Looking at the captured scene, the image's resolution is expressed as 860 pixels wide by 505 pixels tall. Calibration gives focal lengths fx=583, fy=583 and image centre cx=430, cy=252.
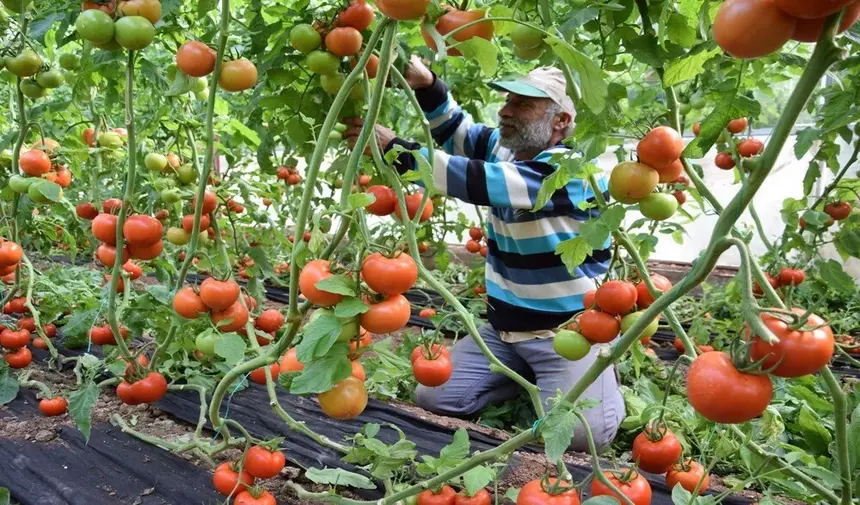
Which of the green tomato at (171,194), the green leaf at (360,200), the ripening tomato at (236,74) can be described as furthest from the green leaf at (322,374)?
the green tomato at (171,194)

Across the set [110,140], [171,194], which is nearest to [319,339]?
[171,194]

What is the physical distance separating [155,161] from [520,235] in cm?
126

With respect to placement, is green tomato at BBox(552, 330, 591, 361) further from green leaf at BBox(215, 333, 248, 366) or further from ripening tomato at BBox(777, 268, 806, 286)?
ripening tomato at BBox(777, 268, 806, 286)

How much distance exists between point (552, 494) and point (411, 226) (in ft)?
1.50

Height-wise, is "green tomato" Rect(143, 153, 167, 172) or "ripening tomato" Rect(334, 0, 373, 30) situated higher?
"ripening tomato" Rect(334, 0, 373, 30)

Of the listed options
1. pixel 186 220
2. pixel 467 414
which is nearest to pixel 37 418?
pixel 186 220

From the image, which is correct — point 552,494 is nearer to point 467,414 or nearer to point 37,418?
point 467,414

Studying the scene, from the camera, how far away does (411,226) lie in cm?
95

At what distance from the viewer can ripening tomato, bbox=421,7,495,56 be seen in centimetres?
85

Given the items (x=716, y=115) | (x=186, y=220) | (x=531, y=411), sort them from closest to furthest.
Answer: (x=716, y=115), (x=186, y=220), (x=531, y=411)

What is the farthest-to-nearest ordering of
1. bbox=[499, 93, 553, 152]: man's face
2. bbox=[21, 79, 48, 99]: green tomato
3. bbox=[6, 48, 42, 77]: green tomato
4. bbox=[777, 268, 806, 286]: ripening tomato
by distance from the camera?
bbox=[777, 268, 806, 286]: ripening tomato → bbox=[499, 93, 553, 152]: man's face → bbox=[21, 79, 48, 99]: green tomato → bbox=[6, 48, 42, 77]: green tomato

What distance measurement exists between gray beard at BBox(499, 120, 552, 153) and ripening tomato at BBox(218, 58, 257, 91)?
1287 millimetres

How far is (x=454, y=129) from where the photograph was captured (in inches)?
96.3

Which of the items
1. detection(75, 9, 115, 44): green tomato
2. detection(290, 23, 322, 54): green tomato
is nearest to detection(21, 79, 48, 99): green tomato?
detection(75, 9, 115, 44): green tomato
